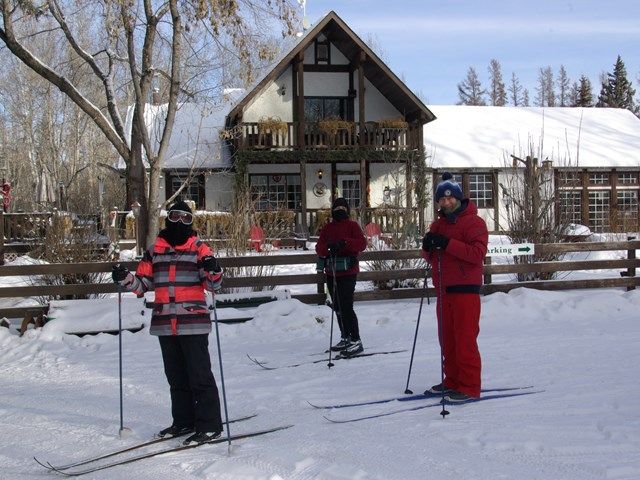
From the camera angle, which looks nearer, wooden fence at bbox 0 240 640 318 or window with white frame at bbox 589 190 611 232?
wooden fence at bbox 0 240 640 318

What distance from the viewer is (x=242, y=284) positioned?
10.3m

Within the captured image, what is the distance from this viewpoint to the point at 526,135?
1136 inches

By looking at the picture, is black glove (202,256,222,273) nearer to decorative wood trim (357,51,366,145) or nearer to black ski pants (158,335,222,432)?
black ski pants (158,335,222,432)

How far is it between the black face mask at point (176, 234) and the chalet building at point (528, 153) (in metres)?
19.6

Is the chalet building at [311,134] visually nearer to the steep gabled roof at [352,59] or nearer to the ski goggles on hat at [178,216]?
the steep gabled roof at [352,59]

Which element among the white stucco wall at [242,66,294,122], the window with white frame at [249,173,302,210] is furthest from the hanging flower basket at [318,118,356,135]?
the window with white frame at [249,173,302,210]

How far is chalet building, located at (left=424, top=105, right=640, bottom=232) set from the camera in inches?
1020

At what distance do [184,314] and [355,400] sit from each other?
1724 millimetres

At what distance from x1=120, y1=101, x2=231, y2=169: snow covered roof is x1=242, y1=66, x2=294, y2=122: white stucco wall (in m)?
1.05

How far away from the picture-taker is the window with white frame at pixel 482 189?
2661cm

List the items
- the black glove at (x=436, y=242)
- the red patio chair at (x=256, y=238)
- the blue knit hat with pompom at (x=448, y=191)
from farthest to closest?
1. the red patio chair at (x=256, y=238)
2. the blue knit hat with pompom at (x=448, y=191)
3. the black glove at (x=436, y=242)

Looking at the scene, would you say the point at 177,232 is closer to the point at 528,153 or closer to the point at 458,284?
the point at 458,284

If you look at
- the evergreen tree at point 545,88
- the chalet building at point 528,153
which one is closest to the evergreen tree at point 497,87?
the evergreen tree at point 545,88

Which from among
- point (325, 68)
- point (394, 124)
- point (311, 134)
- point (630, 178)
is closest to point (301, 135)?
point (311, 134)
